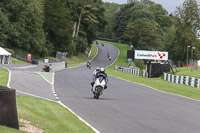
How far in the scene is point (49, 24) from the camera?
299 feet

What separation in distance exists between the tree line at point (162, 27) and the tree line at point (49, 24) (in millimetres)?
12041

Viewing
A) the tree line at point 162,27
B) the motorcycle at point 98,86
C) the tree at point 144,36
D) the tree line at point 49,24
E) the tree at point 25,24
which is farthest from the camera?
the tree at point 144,36

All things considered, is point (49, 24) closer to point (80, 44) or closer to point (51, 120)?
point (80, 44)

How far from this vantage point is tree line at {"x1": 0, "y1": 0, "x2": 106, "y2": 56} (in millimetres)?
74875

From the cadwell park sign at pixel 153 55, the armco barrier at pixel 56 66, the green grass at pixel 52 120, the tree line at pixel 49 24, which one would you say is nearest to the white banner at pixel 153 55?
the cadwell park sign at pixel 153 55

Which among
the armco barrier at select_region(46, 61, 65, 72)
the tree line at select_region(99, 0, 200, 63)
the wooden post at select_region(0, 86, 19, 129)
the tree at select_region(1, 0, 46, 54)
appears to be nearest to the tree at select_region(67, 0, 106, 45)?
the tree line at select_region(99, 0, 200, 63)

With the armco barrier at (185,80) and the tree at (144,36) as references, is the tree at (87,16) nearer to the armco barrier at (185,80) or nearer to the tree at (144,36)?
the tree at (144,36)

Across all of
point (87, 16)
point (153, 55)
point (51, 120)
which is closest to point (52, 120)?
point (51, 120)

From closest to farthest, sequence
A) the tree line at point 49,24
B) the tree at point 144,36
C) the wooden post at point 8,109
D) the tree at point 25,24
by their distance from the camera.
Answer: the wooden post at point 8,109 → the tree at point 25,24 → the tree line at point 49,24 → the tree at point 144,36

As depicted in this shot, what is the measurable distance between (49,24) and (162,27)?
79295 millimetres

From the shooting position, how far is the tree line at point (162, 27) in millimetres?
82688

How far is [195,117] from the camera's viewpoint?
13.3 m

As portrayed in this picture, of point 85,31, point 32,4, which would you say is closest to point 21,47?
point 32,4

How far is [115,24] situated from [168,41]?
50131 mm
